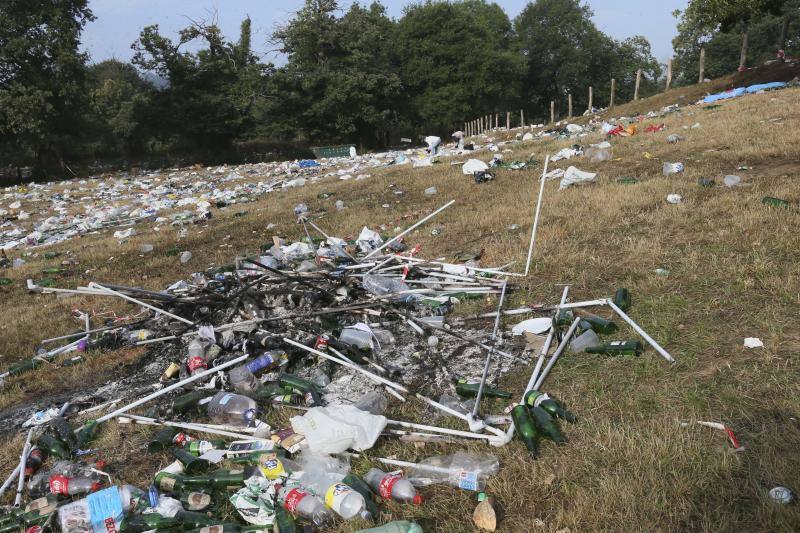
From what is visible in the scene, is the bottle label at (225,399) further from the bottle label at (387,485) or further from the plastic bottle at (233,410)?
the bottle label at (387,485)

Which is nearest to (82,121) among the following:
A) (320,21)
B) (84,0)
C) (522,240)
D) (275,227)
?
(84,0)

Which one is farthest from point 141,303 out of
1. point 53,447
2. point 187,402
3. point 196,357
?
point 53,447

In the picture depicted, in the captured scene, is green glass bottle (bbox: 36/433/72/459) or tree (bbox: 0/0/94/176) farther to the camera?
tree (bbox: 0/0/94/176)

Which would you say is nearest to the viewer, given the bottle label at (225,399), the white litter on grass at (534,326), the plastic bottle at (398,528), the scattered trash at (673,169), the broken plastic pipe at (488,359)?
the plastic bottle at (398,528)

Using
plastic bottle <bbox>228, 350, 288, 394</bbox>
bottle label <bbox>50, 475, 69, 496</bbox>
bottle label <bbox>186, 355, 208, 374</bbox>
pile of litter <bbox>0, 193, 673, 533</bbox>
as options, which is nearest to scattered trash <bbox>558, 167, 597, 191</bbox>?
pile of litter <bbox>0, 193, 673, 533</bbox>

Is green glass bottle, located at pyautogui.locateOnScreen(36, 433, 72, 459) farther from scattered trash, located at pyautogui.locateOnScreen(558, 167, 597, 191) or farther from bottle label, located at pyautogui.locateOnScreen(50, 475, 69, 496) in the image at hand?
scattered trash, located at pyautogui.locateOnScreen(558, 167, 597, 191)

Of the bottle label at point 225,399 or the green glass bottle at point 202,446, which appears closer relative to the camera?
the green glass bottle at point 202,446

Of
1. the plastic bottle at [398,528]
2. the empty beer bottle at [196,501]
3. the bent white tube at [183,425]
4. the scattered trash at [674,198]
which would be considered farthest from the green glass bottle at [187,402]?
the scattered trash at [674,198]

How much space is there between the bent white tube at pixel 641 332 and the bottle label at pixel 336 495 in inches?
72.4

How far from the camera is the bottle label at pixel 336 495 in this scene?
2.17 metres

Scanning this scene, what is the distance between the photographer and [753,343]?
2830 mm

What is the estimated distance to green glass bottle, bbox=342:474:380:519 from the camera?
2.17 metres

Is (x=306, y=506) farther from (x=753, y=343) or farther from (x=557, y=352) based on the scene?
(x=753, y=343)

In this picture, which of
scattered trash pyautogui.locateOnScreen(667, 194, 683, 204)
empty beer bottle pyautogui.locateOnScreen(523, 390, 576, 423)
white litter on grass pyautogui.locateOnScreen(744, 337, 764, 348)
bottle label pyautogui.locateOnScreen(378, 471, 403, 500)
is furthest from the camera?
scattered trash pyautogui.locateOnScreen(667, 194, 683, 204)
